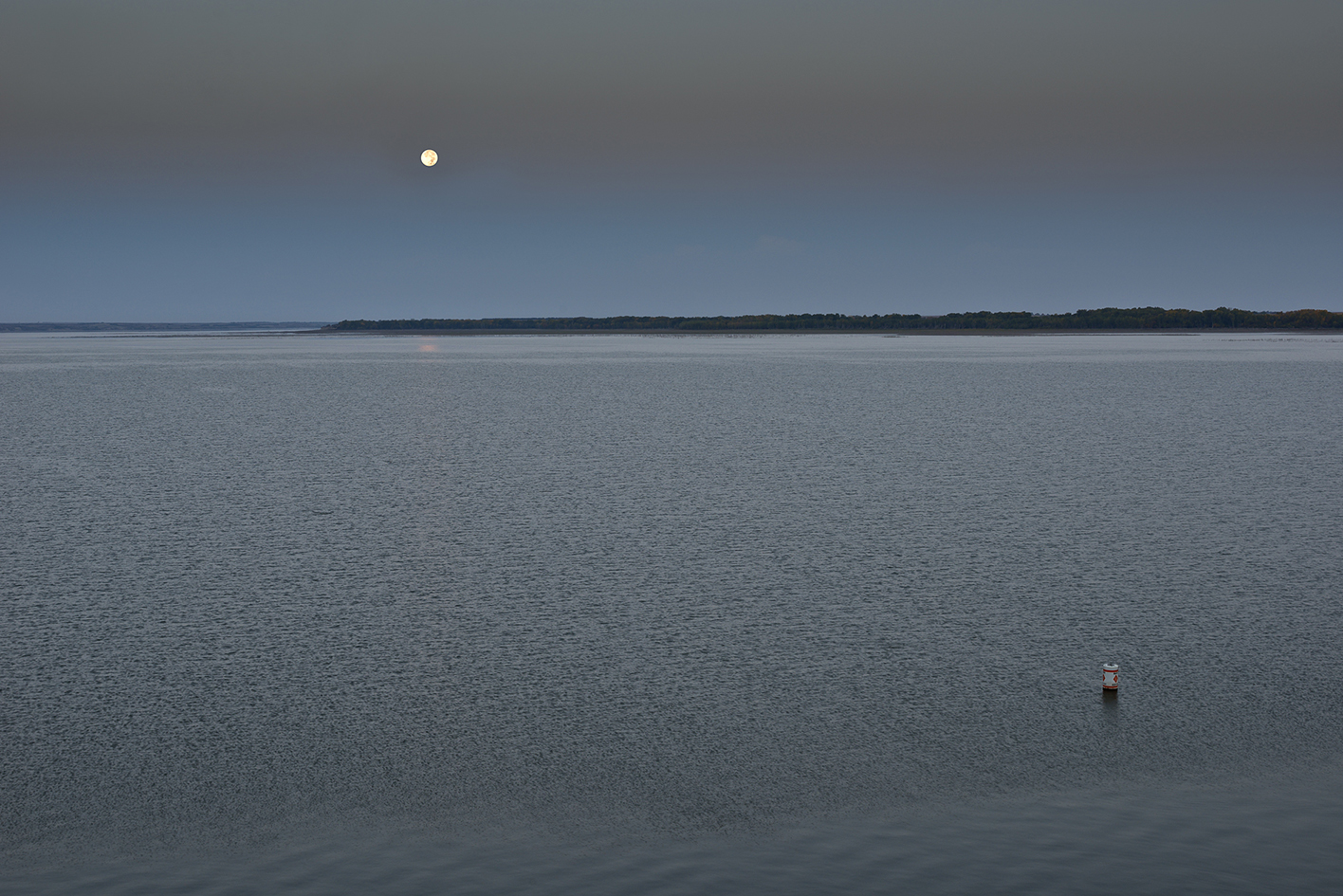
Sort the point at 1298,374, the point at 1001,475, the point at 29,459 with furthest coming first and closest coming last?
the point at 1298,374 < the point at 29,459 < the point at 1001,475

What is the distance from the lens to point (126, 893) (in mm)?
12234

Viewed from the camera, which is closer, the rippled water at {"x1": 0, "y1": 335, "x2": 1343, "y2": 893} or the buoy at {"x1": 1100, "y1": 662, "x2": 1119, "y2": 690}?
the rippled water at {"x1": 0, "y1": 335, "x2": 1343, "y2": 893}

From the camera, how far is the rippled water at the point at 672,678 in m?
Answer: 13.2

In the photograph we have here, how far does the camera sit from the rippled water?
13.2 m

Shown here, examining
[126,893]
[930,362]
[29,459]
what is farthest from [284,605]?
[930,362]

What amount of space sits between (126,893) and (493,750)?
510cm

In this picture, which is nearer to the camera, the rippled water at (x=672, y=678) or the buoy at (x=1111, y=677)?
the rippled water at (x=672, y=678)

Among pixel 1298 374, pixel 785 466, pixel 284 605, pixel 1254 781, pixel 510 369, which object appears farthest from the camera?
pixel 510 369

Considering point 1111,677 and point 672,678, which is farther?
point 672,678

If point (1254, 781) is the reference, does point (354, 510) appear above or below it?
above

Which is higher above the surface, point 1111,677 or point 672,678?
point 672,678

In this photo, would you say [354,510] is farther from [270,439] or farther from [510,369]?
[510,369]

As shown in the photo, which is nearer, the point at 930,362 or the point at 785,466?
the point at 785,466

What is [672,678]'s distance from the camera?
19.0 m
